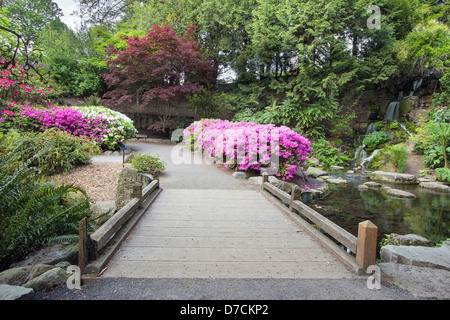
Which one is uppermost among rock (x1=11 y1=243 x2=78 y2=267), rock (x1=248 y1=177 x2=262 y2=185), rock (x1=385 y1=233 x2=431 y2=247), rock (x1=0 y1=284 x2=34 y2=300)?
rock (x1=248 y1=177 x2=262 y2=185)

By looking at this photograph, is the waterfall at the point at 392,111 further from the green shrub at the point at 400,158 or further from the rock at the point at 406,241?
the rock at the point at 406,241

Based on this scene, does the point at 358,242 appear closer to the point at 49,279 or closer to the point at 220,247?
the point at 220,247

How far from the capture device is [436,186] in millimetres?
7684

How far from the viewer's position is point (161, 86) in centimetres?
1412

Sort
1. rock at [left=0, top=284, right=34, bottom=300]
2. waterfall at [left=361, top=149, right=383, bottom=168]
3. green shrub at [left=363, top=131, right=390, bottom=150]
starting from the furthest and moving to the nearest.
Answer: green shrub at [left=363, top=131, right=390, bottom=150] → waterfall at [left=361, top=149, right=383, bottom=168] → rock at [left=0, top=284, right=34, bottom=300]

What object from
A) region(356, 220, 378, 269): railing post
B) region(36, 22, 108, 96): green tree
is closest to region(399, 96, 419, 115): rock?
region(356, 220, 378, 269): railing post

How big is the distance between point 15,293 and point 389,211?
664 centimetres

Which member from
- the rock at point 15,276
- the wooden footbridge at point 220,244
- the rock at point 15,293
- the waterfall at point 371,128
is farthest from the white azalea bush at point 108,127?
the waterfall at point 371,128

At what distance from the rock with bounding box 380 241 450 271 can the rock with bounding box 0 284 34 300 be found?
12.0 feet

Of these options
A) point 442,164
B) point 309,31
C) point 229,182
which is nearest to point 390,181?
point 442,164

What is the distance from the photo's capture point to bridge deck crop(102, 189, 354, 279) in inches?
84.0

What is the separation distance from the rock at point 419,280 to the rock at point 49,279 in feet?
8.72

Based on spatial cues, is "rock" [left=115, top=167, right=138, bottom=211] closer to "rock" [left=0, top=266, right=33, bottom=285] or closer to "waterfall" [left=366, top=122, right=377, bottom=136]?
"rock" [left=0, top=266, right=33, bottom=285]
